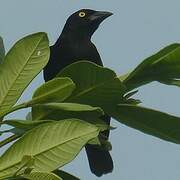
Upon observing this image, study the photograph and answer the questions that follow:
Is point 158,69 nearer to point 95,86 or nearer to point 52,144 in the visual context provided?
point 95,86

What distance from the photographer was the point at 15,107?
140 cm

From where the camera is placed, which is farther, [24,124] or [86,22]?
[86,22]

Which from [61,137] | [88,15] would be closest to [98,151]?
[88,15]

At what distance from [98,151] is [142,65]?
6.70 feet

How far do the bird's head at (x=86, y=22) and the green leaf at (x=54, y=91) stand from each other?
3075 millimetres

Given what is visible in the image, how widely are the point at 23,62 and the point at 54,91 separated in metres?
0.10

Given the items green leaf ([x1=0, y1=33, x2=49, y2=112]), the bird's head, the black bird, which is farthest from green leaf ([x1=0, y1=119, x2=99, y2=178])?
the bird's head

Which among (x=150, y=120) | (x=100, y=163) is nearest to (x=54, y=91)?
(x=150, y=120)

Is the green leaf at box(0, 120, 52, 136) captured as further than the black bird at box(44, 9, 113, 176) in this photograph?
No

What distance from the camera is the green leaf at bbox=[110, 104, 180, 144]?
1475mm

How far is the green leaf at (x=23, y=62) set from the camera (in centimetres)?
141

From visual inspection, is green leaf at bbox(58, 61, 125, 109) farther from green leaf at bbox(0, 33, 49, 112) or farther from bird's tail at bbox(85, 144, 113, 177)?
bird's tail at bbox(85, 144, 113, 177)

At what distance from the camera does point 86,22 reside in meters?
4.64

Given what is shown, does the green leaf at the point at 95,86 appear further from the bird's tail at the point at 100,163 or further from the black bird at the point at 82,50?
the bird's tail at the point at 100,163
